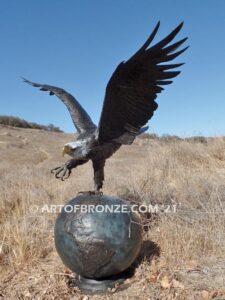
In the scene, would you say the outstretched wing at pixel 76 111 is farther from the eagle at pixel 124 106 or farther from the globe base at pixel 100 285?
the globe base at pixel 100 285

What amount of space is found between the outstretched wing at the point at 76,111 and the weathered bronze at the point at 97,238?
81 centimetres

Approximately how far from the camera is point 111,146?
443 centimetres

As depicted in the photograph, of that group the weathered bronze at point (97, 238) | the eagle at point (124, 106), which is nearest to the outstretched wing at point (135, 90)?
the eagle at point (124, 106)

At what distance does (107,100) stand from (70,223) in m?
1.29

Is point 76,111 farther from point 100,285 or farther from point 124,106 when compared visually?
point 100,285

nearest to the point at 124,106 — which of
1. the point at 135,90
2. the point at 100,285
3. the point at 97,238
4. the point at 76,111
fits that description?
the point at 135,90

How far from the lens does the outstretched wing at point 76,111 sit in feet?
15.0

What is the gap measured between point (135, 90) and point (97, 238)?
60.1 inches

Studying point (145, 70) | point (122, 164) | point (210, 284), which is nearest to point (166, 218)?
point (210, 284)

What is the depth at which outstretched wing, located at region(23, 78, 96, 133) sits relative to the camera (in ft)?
15.0

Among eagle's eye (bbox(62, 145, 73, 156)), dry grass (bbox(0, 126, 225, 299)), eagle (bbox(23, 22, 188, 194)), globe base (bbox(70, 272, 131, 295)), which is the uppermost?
eagle (bbox(23, 22, 188, 194))

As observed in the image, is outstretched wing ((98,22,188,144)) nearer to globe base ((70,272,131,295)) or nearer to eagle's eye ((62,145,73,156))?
eagle's eye ((62,145,73,156))

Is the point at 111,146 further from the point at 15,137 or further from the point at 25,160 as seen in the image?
the point at 15,137

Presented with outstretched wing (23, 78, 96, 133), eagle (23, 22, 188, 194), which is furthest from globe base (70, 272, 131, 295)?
outstretched wing (23, 78, 96, 133)
